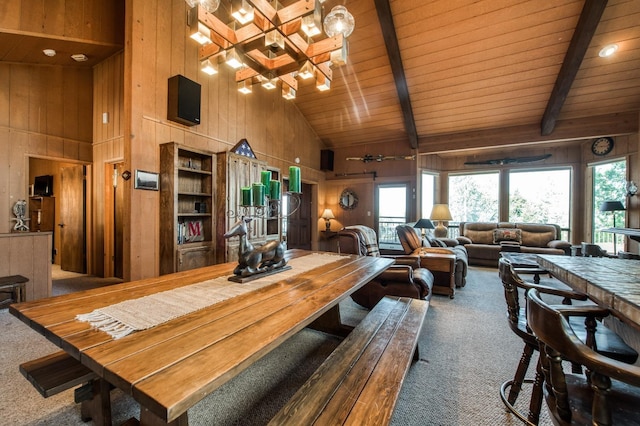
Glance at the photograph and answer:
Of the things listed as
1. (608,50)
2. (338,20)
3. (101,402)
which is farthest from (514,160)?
(101,402)

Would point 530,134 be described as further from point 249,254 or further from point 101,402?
point 101,402

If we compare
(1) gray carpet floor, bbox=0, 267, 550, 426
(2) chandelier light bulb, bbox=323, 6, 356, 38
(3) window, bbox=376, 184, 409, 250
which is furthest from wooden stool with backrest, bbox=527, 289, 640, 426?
(3) window, bbox=376, 184, 409, 250

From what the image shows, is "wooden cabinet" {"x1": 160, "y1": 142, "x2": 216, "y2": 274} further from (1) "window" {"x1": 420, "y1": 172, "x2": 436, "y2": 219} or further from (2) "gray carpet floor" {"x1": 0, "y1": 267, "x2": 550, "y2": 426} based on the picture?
(1) "window" {"x1": 420, "y1": 172, "x2": 436, "y2": 219}

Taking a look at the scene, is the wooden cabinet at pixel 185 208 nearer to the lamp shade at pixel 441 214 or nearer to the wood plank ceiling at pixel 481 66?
the wood plank ceiling at pixel 481 66

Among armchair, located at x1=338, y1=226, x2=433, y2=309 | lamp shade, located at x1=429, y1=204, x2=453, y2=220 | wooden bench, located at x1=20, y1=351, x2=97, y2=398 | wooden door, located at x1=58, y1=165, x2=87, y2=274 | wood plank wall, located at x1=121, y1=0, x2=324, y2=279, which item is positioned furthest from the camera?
lamp shade, located at x1=429, y1=204, x2=453, y2=220

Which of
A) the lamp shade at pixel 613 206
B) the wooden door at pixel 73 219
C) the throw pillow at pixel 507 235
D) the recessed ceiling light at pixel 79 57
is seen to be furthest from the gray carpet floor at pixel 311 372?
the lamp shade at pixel 613 206

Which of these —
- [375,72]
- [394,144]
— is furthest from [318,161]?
[375,72]

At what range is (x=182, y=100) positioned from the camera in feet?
11.7

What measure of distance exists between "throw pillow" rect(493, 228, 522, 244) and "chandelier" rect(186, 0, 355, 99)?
5.65m

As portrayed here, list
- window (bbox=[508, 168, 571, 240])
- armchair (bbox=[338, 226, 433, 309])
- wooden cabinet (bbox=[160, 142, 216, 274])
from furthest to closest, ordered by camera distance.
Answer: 1. window (bbox=[508, 168, 571, 240])
2. wooden cabinet (bbox=[160, 142, 216, 274])
3. armchair (bbox=[338, 226, 433, 309])

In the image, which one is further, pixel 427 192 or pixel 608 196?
pixel 427 192

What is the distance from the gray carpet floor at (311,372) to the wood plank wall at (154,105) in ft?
4.28

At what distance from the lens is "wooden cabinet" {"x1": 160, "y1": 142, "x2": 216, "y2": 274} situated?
338cm

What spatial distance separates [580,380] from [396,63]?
4.91m
